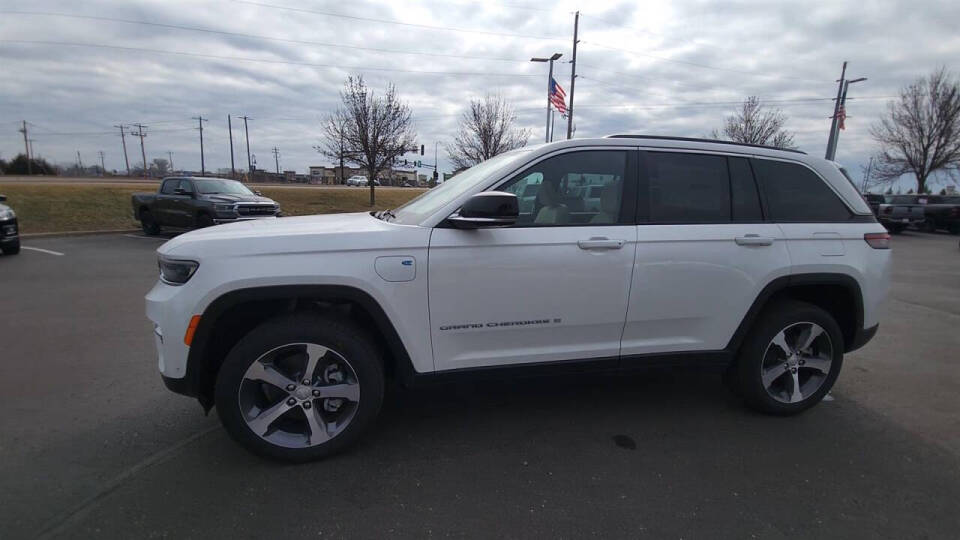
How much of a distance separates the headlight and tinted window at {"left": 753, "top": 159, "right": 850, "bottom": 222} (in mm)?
3462

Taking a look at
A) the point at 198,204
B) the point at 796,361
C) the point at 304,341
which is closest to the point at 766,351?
the point at 796,361

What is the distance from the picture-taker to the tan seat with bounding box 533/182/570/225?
2980 millimetres

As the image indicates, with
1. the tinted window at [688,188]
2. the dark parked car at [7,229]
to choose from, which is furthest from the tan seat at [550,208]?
the dark parked car at [7,229]

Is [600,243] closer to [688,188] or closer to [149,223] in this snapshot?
[688,188]

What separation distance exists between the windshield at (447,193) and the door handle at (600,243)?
0.67 metres

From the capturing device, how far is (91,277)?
828 cm

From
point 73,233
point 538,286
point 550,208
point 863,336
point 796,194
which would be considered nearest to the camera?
point 538,286

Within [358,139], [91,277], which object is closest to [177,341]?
[91,277]

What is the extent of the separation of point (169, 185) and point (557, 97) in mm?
15052

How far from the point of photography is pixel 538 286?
2.88 metres

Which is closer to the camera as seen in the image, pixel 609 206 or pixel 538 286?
pixel 538 286

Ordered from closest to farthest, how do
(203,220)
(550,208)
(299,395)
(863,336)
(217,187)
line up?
(299,395) → (550,208) → (863,336) → (203,220) → (217,187)

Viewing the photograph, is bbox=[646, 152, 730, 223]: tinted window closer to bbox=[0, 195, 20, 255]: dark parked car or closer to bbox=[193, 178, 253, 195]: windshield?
bbox=[0, 195, 20, 255]: dark parked car

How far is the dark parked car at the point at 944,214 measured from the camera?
2100 cm
